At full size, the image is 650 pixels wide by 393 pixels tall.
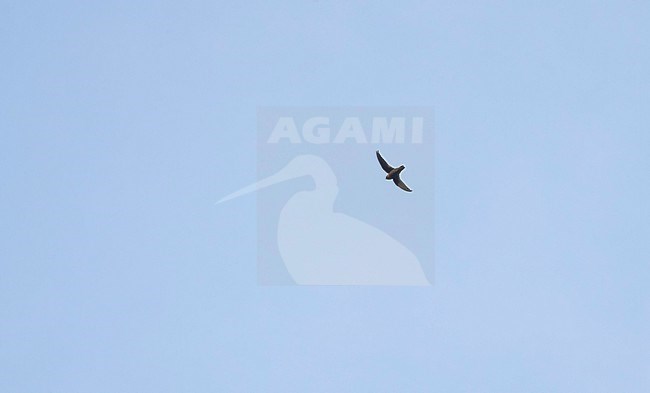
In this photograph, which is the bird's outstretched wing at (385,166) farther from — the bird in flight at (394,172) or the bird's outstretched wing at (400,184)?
the bird's outstretched wing at (400,184)

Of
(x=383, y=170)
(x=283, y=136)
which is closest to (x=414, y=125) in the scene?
(x=383, y=170)

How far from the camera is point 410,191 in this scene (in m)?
10.8

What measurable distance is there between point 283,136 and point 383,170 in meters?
1.47

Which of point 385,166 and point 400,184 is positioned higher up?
point 385,166

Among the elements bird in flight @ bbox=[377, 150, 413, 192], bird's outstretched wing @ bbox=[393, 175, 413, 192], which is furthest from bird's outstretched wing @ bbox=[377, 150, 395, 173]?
bird's outstretched wing @ bbox=[393, 175, 413, 192]

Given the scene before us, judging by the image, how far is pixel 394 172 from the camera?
35.5 ft

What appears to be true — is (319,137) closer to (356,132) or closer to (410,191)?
(356,132)

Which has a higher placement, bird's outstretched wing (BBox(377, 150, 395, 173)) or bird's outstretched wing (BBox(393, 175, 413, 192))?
bird's outstretched wing (BBox(377, 150, 395, 173))

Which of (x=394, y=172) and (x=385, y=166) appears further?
(x=385, y=166)

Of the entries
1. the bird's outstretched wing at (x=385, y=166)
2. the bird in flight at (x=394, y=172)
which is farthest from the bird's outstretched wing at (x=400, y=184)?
the bird's outstretched wing at (x=385, y=166)

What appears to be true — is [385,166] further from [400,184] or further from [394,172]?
[400,184]

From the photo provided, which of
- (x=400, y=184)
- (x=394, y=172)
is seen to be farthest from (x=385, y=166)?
(x=400, y=184)

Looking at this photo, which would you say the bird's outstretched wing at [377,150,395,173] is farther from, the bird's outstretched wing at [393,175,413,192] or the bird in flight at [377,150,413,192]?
the bird's outstretched wing at [393,175,413,192]

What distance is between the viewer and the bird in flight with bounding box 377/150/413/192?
1082 cm
